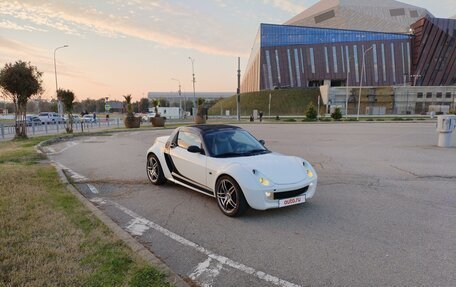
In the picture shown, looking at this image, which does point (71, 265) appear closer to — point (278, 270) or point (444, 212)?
point (278, 270)

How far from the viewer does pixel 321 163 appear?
364 inches

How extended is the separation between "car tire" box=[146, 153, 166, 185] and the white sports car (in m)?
0.02

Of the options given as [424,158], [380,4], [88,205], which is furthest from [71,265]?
[380,4]

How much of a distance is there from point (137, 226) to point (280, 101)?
7864 cm

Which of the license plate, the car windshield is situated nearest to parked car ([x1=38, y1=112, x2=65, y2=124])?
the car windshield

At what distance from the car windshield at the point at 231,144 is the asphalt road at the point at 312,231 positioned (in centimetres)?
100

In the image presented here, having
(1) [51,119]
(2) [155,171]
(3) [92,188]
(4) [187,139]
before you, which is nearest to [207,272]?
(4) [187,139]

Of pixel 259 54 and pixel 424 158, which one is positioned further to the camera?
pixel 259 54

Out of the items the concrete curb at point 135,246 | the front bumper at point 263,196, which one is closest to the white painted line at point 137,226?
the concrete curb at point 135,246

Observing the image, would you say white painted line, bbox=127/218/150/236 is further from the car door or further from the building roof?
the building roof

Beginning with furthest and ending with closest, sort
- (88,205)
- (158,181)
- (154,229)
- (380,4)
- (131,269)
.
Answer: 1. (380,4)
2. (158,181)
3. (88,205)
4. (154,229)
5. (131,269)

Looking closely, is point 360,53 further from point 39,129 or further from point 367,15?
point 39,129

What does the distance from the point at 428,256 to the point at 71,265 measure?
3.96 m

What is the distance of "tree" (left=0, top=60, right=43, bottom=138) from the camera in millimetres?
15398
